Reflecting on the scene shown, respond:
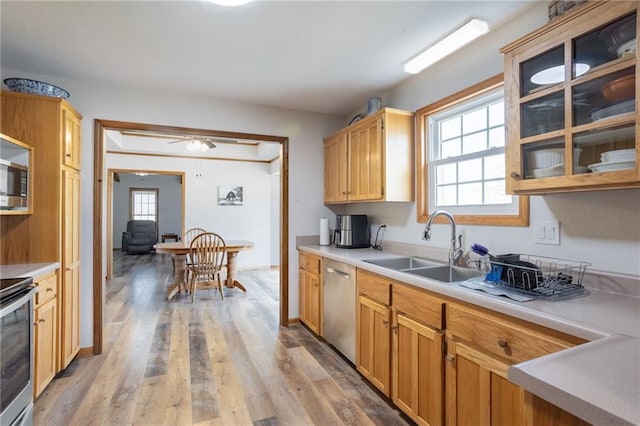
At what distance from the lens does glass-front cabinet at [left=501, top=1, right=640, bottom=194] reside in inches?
48.1

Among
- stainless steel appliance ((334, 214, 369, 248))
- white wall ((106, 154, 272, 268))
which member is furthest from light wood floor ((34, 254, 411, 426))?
white wall ((106, 154, 272, 268))

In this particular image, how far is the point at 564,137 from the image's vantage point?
140 cm

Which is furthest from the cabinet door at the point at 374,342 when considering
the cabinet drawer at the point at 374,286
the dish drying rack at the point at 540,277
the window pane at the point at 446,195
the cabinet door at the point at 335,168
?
the cabinet door at the point at 335,168

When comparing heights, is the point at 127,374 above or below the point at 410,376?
below

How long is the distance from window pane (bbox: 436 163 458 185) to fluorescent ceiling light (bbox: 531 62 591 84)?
0.98m

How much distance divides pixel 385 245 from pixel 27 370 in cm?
261

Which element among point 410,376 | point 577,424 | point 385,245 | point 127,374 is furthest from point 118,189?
point 577,424

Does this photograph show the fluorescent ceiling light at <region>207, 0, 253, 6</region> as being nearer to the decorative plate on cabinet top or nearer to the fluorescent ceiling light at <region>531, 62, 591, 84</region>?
the fluorescent ceiling light at <region>531, 62, 591, 84</region>

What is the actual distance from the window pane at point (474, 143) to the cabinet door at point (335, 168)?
1.16 metres

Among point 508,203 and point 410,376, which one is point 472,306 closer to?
point 410,376

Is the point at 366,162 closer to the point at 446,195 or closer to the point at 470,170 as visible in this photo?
the point at 446,195

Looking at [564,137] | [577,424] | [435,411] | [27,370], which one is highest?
[564,137]

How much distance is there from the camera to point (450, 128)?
99.1 inches

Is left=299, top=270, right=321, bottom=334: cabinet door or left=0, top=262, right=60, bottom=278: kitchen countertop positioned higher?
left=0, top=262, right=60, bottom=278: kitchen countertop
